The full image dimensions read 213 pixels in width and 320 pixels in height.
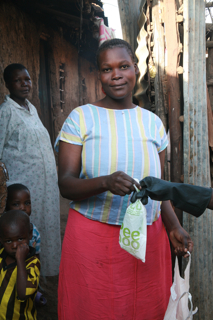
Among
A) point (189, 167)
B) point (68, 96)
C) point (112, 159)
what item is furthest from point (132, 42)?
point (68, 96)

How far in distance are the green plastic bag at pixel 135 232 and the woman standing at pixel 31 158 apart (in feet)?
5.81

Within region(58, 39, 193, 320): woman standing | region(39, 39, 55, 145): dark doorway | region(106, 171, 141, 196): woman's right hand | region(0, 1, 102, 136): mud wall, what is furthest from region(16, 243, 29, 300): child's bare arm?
region(39, 39, 55, 145): dark doorway

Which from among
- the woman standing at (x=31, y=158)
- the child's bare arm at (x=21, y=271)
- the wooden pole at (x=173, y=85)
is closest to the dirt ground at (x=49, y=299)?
the woman standing at (x=31, y=158)

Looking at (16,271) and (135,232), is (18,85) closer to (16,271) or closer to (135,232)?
(16,271)

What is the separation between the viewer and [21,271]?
1.68 m

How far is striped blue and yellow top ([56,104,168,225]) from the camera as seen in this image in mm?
1280

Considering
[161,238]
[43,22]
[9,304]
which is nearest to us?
[161,238]

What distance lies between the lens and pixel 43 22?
5.43 m

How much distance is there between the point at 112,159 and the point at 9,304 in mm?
1168

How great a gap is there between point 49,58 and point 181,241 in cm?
542

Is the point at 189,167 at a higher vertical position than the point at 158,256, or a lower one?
higher

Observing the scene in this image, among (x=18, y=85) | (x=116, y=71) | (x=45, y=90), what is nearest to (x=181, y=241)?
(x=116, y=71)

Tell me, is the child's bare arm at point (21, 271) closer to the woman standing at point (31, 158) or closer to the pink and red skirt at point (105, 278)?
the pink and red skirt at point (105, 278)

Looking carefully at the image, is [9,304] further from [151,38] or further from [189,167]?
[151,38]
